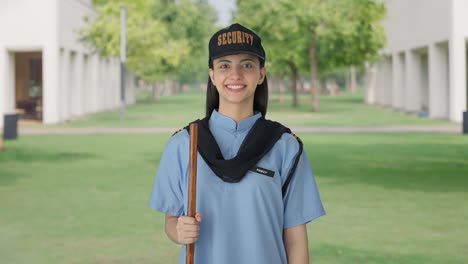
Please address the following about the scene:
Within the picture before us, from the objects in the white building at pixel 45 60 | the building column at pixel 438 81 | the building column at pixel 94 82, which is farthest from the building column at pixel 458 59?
the building column at pixel 94 82

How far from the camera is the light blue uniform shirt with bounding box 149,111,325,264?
310cm

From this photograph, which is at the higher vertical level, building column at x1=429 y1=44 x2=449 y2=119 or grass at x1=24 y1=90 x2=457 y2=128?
building column at x1=429 y1=44 x2=449 y2=119

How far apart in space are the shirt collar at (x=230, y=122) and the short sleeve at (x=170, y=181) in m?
0.16

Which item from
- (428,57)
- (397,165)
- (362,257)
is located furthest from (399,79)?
(362,257)

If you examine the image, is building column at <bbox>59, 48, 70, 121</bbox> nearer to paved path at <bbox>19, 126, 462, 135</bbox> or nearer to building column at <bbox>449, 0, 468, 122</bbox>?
paved path at <bbox>19, 126, 462, 135</bbox>

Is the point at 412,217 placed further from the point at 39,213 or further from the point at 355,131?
the point at 355,131

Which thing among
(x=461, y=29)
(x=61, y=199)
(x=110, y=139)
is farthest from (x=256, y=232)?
(x=461, y=29)

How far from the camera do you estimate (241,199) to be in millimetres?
3100

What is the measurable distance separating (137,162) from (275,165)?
14.1 m

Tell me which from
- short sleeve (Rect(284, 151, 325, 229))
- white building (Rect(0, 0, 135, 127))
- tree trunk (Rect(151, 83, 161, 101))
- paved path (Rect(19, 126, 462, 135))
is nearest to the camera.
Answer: short sleeve (Rect(284, 151, 325, 229))

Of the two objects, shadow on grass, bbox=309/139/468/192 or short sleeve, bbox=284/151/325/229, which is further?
shadow on grass, bbox=309/139/468/192

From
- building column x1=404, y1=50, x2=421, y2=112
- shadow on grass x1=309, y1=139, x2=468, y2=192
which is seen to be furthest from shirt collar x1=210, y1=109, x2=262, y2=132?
building column x1=404, y1=50, x2=421, y2=112

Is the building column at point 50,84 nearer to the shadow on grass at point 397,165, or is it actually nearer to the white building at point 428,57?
the shadow on grass at point 397,165

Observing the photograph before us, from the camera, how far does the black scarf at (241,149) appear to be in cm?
305
